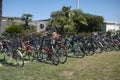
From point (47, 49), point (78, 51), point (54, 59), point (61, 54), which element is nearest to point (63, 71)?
point (54, 59)

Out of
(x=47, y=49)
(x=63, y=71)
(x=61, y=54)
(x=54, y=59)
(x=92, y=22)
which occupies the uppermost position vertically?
(x=92, y=22)

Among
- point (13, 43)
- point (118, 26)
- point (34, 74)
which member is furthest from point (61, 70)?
point (118, 26)

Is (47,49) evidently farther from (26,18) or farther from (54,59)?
(26,18)

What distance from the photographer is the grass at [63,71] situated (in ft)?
24.0

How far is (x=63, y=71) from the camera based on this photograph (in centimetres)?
815

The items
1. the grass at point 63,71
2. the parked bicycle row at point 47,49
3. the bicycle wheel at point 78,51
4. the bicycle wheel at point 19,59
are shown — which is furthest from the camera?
the bicycle wheel at point 78,51

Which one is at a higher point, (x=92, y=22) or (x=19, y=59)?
(x=92, y=22)

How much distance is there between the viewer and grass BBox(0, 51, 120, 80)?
24.0 feet

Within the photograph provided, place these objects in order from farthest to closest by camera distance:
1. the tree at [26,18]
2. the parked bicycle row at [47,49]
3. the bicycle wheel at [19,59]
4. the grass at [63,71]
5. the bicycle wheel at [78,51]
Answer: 1. the tree at [26,18]
2. the bicycle wheel at [78,51]
3. the parked bicycle row at [47,49]
4. the bicycle wheel at [19,59]
5. the grass at [63,71]

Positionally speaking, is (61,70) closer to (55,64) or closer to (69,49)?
(55,64)

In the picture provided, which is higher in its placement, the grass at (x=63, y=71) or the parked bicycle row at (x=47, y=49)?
the parked bicycle row at (x=47, y=49)

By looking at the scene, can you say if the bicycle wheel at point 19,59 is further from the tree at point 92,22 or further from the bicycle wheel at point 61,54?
the tree at point 92,22

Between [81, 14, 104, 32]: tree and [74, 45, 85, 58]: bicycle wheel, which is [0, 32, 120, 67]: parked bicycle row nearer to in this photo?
[74, 45, 85, 58]: bicycle wheel

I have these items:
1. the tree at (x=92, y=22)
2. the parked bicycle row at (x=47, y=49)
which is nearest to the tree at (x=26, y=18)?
the tree at (x=92, y=22)
